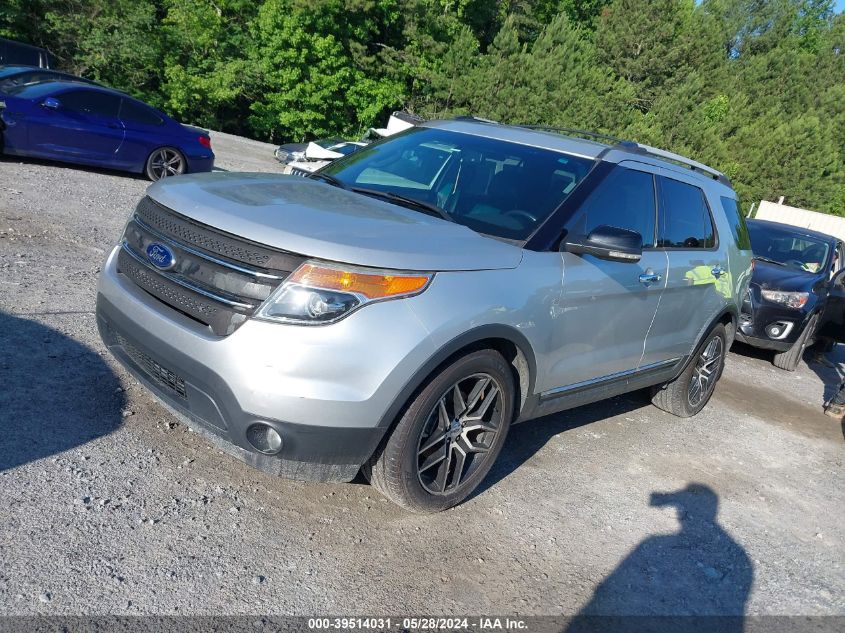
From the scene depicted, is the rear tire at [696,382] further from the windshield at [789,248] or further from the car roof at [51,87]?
the car roof at [51,87]

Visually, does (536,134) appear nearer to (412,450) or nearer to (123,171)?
(412,450)

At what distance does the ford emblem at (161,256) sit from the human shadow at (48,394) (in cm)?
99

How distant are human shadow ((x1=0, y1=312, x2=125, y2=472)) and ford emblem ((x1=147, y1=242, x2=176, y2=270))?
99cm

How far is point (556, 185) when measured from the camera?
4.14m

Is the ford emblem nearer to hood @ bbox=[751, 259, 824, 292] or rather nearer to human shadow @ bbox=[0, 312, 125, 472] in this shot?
human shadow @ bbox=[0, 312, 125, 472]

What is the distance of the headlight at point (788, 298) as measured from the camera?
8523 mm

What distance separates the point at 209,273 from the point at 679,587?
2633 millimetres

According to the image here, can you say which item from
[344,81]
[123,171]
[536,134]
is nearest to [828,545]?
[536,134]

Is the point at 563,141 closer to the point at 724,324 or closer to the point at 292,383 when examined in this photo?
the point at 724,324

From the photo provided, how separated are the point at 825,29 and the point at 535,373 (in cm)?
7092

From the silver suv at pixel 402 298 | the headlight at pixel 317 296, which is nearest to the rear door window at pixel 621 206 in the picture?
the silver suv at pixel 402 298

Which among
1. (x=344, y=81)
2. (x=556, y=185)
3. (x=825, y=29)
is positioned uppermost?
(x=825, y=29)

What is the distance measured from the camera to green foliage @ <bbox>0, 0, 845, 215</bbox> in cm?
3300

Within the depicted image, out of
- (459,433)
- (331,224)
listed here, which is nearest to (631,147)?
(459,433)
